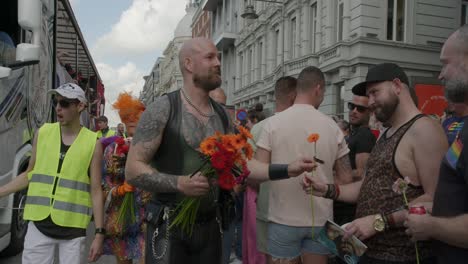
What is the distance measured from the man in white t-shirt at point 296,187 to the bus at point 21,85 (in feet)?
8.06

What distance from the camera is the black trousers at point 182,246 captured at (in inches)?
116

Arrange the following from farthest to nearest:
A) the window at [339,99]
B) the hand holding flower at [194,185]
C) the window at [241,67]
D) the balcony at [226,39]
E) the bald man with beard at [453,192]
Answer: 1. the balcony at [226,39]
2. the window at [241,67]
3. the window at [339,99]
4. the hand holding flower at [194,185]
5. the bald man with beard at [453,192]

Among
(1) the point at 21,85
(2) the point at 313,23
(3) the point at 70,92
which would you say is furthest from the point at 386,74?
(2) the point at 313,23

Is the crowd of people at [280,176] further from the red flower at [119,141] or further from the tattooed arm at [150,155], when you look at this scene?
the red flower at [119,141]

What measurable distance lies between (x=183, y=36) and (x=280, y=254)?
86.8m

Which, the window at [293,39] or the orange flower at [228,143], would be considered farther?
the window at [293,39]

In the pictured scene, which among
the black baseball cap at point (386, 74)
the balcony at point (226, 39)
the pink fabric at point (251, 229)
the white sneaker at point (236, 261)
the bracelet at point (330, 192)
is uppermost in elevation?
the balcony at point (226, 39)

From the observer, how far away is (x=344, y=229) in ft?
9.39

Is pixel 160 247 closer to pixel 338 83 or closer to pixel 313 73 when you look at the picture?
pixel 313 73

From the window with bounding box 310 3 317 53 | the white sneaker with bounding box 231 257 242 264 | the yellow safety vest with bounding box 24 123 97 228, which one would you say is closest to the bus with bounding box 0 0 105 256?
the yellow safety vest with bounding box 24 123 97 228

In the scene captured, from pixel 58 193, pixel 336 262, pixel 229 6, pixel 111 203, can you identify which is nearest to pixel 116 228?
pixel 111 203

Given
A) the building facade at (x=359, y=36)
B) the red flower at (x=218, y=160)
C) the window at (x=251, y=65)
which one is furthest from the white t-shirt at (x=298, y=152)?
the window at (x=251, y=65)

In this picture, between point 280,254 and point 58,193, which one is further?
point 280,254

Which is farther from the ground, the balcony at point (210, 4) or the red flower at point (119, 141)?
the balcony at point (210, 4)
